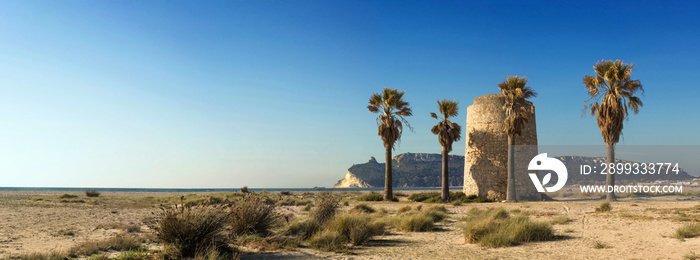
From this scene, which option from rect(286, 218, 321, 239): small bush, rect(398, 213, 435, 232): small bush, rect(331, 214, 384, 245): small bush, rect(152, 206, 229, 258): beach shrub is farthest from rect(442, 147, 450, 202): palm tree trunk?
rect(152, 206, 229, 258): beach shrub

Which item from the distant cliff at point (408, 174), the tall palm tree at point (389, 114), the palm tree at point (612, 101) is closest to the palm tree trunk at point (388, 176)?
the tall palm tree at point (389, 114)

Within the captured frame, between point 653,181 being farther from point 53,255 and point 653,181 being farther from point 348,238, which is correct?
point 53,255

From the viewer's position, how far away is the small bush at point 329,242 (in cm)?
915

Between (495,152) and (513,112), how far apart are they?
11.3 feet

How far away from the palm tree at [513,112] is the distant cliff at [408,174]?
70.2 meters

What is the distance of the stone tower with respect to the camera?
2706 cm

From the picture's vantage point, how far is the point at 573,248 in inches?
357

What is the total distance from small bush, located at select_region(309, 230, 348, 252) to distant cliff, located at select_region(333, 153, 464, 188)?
8825 centimetres

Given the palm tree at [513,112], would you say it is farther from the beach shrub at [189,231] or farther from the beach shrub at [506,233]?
the beach shrub at [189,231]

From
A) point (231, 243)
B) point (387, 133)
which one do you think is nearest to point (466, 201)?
point (387, 133)

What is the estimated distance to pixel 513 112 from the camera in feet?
82.3

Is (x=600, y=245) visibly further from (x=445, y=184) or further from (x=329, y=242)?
(x=445, y=184)

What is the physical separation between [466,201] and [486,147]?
157 inches

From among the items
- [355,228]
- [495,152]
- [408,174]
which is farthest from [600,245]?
[408,174]
